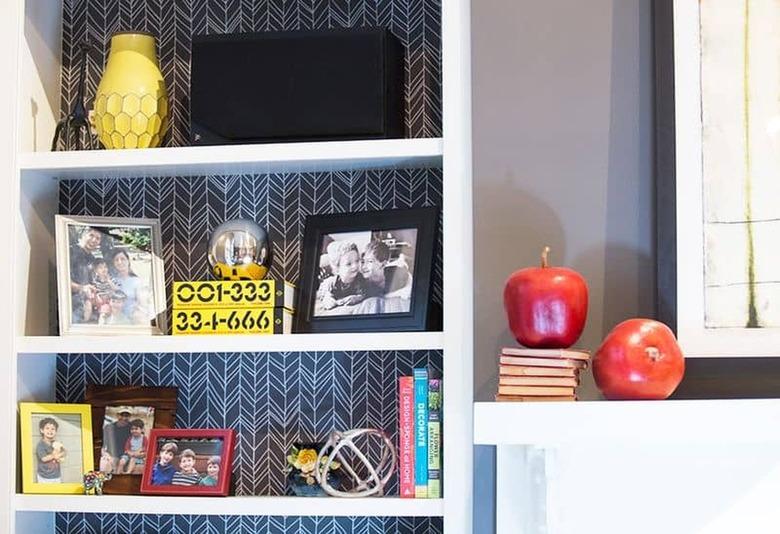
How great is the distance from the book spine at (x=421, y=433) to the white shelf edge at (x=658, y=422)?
A: 1.19 feet

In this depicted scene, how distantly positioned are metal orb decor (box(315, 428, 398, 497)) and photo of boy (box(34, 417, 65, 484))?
51 centimetres

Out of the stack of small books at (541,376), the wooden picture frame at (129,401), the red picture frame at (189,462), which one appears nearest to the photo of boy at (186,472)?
the red picture frame at (189,462)

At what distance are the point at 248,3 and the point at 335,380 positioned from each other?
816 mm

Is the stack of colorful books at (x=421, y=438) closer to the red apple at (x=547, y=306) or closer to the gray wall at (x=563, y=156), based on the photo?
the gray wall at (x=563, y=156)

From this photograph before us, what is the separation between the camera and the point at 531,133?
2.00 metres

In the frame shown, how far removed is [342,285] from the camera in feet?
6.73

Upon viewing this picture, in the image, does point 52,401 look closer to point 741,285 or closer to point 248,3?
point 248,3

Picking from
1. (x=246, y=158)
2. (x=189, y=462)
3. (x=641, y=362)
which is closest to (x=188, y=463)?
(x=189, y=462)

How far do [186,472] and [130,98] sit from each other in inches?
28.8

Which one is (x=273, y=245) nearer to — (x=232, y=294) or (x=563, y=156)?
(x=232, y=294)

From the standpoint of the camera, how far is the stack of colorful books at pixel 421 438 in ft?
6.41

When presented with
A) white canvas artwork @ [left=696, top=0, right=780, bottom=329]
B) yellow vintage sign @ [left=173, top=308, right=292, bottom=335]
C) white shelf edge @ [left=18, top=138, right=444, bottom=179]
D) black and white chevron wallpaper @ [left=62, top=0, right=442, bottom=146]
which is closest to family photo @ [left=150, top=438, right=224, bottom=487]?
yellow vintage sign @ [left=173, top=308, right=292, bottom=335]

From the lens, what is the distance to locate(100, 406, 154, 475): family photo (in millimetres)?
2115

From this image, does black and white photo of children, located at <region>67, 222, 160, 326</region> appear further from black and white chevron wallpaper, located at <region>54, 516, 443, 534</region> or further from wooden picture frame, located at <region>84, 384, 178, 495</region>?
black and white chevron wallpaper, located at <region>54, 516, 443, 534</region>
